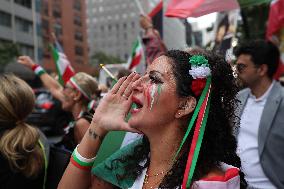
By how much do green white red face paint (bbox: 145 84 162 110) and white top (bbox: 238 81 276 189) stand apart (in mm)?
1325

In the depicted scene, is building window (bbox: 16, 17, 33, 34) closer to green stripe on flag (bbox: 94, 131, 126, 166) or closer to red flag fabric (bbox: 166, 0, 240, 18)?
red flag fabric (bbox: 166, 0, 240, 18)

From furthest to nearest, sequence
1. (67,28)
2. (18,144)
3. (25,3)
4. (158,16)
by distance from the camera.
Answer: (67,28)
(25,3)
(158,16)
(18,144)

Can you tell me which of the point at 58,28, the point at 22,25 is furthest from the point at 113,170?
the point at 58,28

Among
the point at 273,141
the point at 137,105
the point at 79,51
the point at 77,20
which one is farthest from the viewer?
the point at 79,51

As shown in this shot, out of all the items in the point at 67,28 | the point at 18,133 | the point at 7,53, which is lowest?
the point at 7,53

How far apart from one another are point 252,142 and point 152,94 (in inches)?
63.3

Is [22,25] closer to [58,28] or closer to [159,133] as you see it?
[58,28]

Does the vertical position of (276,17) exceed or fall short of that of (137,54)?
it exceeds it

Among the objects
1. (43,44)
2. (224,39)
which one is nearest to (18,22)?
(43,44)

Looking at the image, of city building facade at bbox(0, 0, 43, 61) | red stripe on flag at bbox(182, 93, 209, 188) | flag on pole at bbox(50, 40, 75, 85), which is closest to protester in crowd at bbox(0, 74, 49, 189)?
red stripe on flag at bbox(182, 93, 209, 188)

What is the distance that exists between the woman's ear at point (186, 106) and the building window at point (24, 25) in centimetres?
4720

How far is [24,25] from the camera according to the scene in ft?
158

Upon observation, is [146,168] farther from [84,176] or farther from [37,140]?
[37,140]

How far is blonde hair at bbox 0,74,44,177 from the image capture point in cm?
230
